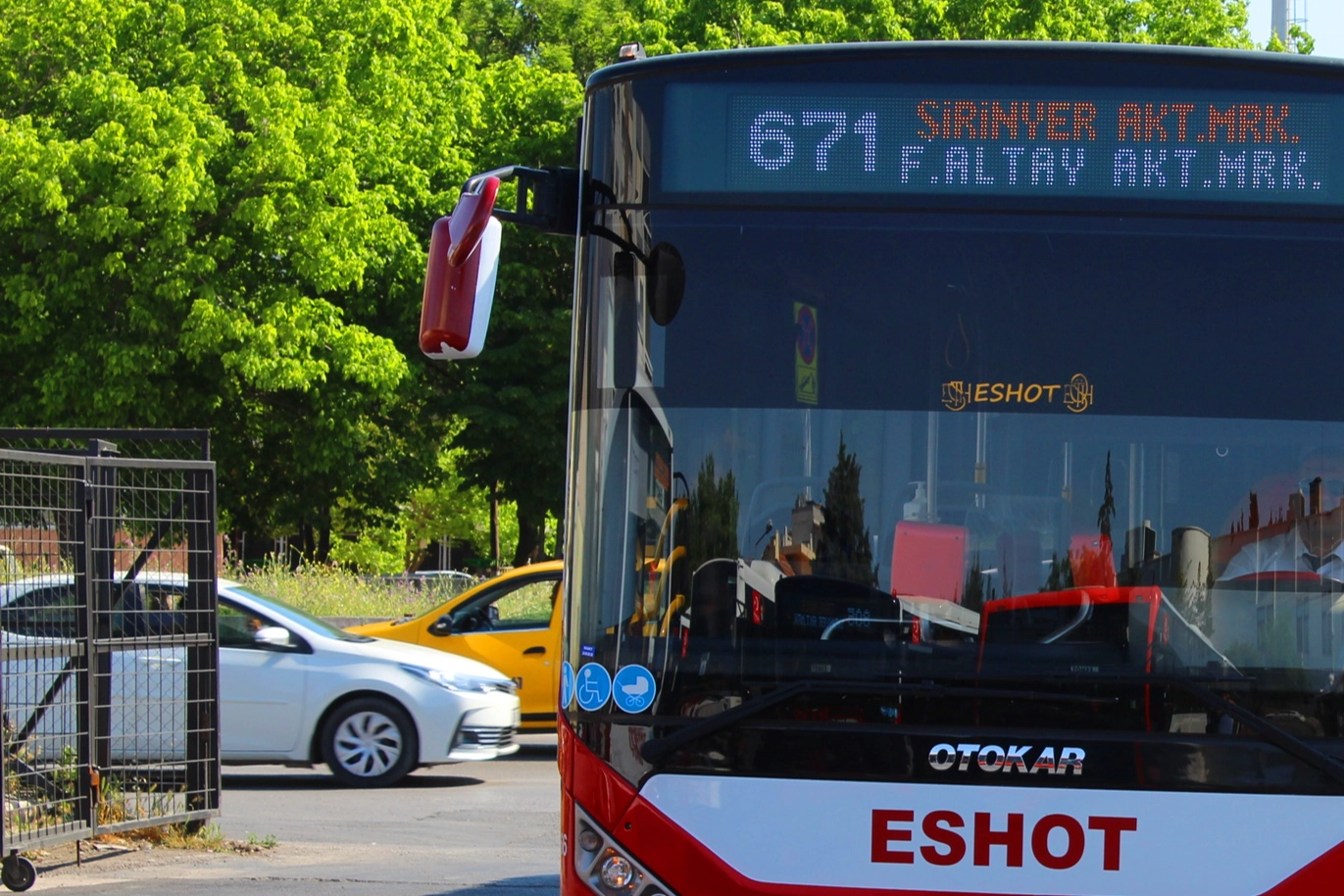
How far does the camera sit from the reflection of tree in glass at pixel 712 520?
14.4ft

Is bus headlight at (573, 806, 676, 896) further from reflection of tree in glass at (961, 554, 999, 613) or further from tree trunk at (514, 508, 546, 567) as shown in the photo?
tree trunk at (514, 508, 546, 567)

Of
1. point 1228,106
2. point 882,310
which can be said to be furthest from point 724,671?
point 1228,106

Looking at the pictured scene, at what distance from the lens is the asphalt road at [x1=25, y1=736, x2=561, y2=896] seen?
835 cm

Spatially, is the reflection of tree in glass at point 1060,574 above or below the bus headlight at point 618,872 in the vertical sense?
above

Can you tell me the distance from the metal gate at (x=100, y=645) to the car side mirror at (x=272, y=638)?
2474 millimetres

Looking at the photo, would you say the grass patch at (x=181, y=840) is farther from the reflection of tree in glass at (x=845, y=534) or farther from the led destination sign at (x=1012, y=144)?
the led destination sign at (x=1012, y=144)

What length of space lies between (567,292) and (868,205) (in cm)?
3383

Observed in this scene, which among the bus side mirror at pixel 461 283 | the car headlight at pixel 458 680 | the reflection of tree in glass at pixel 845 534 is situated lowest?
the car headlight at pixel 458 680

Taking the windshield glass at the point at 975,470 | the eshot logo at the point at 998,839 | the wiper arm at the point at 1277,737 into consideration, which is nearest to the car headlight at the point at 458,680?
the windshield glass at the point at 975,470

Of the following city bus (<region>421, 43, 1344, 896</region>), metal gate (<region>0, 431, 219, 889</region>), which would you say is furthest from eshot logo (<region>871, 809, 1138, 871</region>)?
metal gate (<region>0, 431, 219, 889</region>)

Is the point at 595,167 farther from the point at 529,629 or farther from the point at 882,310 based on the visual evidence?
the point at 529,629

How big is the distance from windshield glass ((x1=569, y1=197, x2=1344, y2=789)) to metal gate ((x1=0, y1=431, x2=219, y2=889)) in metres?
4.13

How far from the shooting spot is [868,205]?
4543mm

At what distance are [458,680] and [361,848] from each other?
10.3ft
